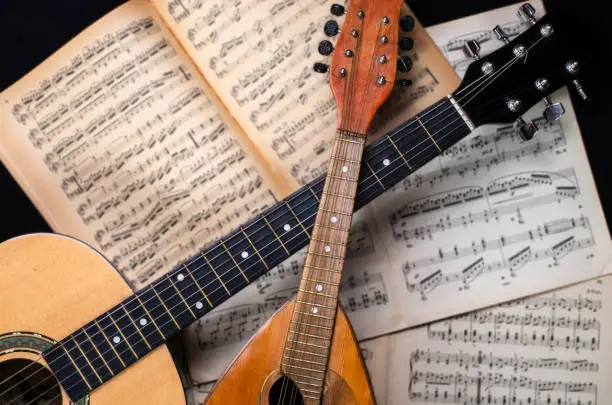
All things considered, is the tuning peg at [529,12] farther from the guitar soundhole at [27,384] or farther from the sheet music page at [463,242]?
the guitar soundhole at [27,384]

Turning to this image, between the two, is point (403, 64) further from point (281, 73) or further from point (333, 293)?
point (333, 293)

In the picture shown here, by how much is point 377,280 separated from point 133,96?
26.5 inches

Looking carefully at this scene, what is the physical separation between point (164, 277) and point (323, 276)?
292 mm

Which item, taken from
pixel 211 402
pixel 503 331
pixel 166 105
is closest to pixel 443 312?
pixel 503 331

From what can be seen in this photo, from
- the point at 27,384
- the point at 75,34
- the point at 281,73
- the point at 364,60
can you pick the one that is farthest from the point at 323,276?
the point at 75,34

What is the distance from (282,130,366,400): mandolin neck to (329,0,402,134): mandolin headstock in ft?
0.18

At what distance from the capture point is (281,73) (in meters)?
1.51

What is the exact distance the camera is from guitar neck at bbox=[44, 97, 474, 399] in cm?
123

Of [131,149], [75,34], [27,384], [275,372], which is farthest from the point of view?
[75,34]

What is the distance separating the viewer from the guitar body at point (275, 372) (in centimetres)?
121

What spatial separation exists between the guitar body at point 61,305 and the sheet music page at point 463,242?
9.2 inches

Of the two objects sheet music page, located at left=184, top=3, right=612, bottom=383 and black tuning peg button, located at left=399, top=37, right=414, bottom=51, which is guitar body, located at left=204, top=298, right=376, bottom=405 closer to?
sheet music page, located at left=184, top=3, right=612, bottom=383

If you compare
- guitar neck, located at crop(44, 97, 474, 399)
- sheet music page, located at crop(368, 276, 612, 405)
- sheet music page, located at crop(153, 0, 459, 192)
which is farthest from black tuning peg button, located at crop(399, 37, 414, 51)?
sheet music page, located at crop(368, 276, 612, 405)

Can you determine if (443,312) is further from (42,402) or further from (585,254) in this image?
(42,402)
